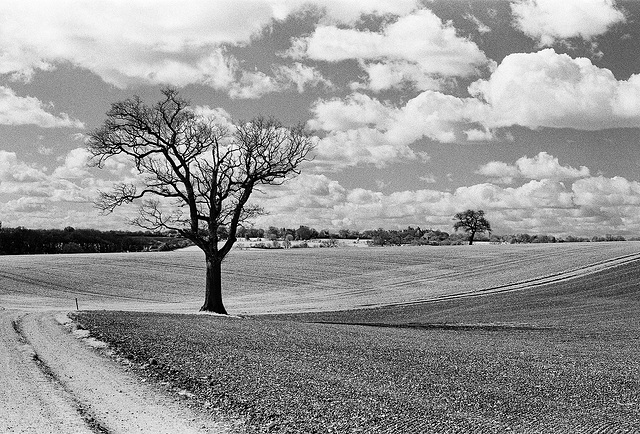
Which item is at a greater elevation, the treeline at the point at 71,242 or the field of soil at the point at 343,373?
the treeline at the point at 71,242

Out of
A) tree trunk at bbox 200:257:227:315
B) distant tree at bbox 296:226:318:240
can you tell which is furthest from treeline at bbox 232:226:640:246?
tree trunk at bbox 200:257:227:315

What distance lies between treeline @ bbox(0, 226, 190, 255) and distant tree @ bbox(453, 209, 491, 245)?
54.0 m

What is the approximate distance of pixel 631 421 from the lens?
9.28 metres

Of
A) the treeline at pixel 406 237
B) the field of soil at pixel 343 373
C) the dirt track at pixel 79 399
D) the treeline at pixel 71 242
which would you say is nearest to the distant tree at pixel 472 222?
the treeline at pixel 406 237

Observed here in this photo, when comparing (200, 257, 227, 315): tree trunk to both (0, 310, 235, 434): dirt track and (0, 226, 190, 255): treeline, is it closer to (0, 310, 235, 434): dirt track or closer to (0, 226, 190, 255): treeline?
(0, 310, 235, 434): dirt track

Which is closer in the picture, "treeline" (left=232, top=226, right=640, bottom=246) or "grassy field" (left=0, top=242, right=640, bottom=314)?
"grassy field" (left=0, top=242, right=640, bottom=314)

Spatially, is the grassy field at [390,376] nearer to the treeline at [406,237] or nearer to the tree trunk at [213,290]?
the tree trunk at [213,290]

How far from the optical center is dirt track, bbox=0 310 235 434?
26.2 ft

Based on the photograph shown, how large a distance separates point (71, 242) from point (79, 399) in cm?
9961

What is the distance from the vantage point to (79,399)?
9.20 meters

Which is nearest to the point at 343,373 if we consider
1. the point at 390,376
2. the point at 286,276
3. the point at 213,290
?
the point at 390,376

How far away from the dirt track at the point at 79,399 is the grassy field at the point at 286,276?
24680 mm

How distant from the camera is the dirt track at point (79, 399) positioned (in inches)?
315

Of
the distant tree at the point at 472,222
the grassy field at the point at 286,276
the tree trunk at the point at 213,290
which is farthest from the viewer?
the distant tree at the point at 472,222
